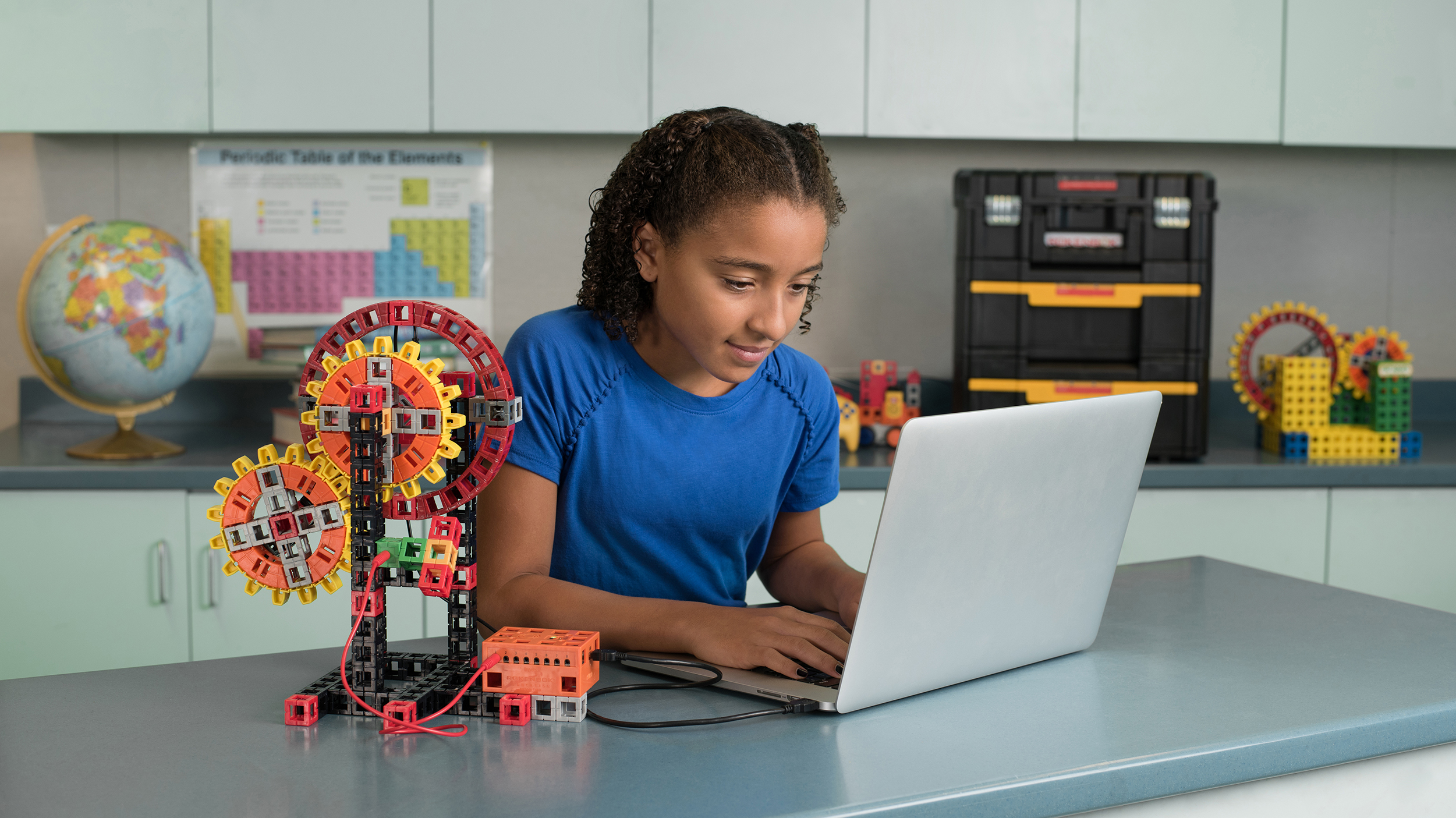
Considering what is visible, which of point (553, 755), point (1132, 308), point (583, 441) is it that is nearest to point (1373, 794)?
point (553, 755)

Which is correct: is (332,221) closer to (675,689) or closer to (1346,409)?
(675,689)

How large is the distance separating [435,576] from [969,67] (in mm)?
1787

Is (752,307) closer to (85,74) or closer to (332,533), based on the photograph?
(332,533)

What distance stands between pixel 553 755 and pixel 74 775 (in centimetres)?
29

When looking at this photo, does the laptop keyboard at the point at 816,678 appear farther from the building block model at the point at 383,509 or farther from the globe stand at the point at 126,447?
the globe stand at the point at 126,447

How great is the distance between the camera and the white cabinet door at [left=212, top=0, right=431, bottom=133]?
219 centimetres

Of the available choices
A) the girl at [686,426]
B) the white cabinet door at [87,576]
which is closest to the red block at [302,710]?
the girl at [686,426]

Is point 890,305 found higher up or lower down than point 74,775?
higher up

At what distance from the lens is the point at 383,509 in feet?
2.68

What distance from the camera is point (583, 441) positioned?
1.11 meters

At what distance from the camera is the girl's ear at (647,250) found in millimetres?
1072

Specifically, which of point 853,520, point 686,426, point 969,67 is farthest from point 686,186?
point 969,67

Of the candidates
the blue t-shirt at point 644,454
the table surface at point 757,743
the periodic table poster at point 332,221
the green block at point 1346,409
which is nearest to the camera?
the table surface at point 757,743

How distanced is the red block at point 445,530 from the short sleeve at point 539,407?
0.24 metres
